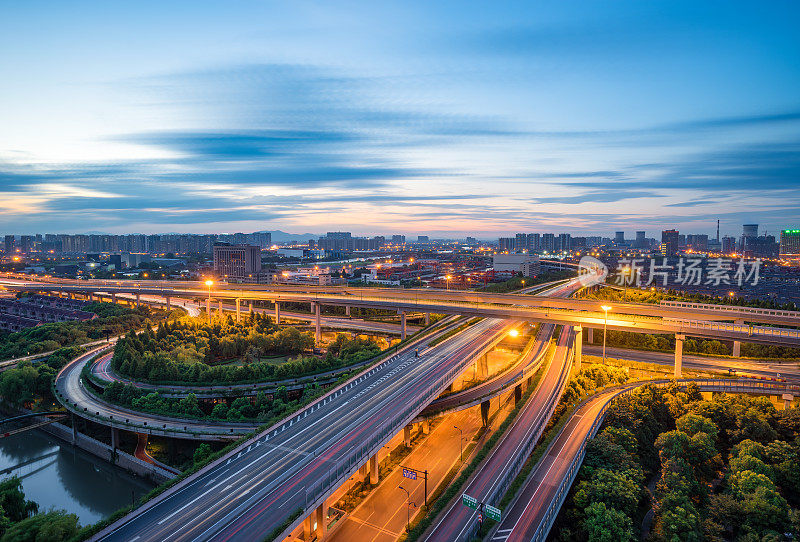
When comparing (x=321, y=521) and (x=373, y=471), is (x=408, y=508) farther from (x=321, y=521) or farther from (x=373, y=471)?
(x=321, y=521)

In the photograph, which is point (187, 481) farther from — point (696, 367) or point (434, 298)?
point (696, 367)

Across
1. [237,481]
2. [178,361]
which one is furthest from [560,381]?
[178,361]

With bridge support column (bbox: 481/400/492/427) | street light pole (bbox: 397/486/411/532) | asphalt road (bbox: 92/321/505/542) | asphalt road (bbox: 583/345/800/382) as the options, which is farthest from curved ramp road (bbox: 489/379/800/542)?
asphalt road (bbox: 92/321/505/542)

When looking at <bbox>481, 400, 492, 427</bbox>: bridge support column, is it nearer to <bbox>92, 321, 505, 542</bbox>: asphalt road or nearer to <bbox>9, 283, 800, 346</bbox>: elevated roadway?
<bbox>92, 321, 505, 542</bbox>: asphalt road

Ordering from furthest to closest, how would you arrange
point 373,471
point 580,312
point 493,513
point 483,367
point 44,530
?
point 580,312 → point 483,367 → point 373,471 → point 493,513 → point 44,530

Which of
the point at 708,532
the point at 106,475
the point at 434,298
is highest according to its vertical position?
the point at 434,298

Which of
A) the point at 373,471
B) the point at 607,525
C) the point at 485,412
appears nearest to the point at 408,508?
the point at 373,471

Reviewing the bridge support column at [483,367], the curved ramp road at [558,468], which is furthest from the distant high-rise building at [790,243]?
the bridge support column at [483,367]
